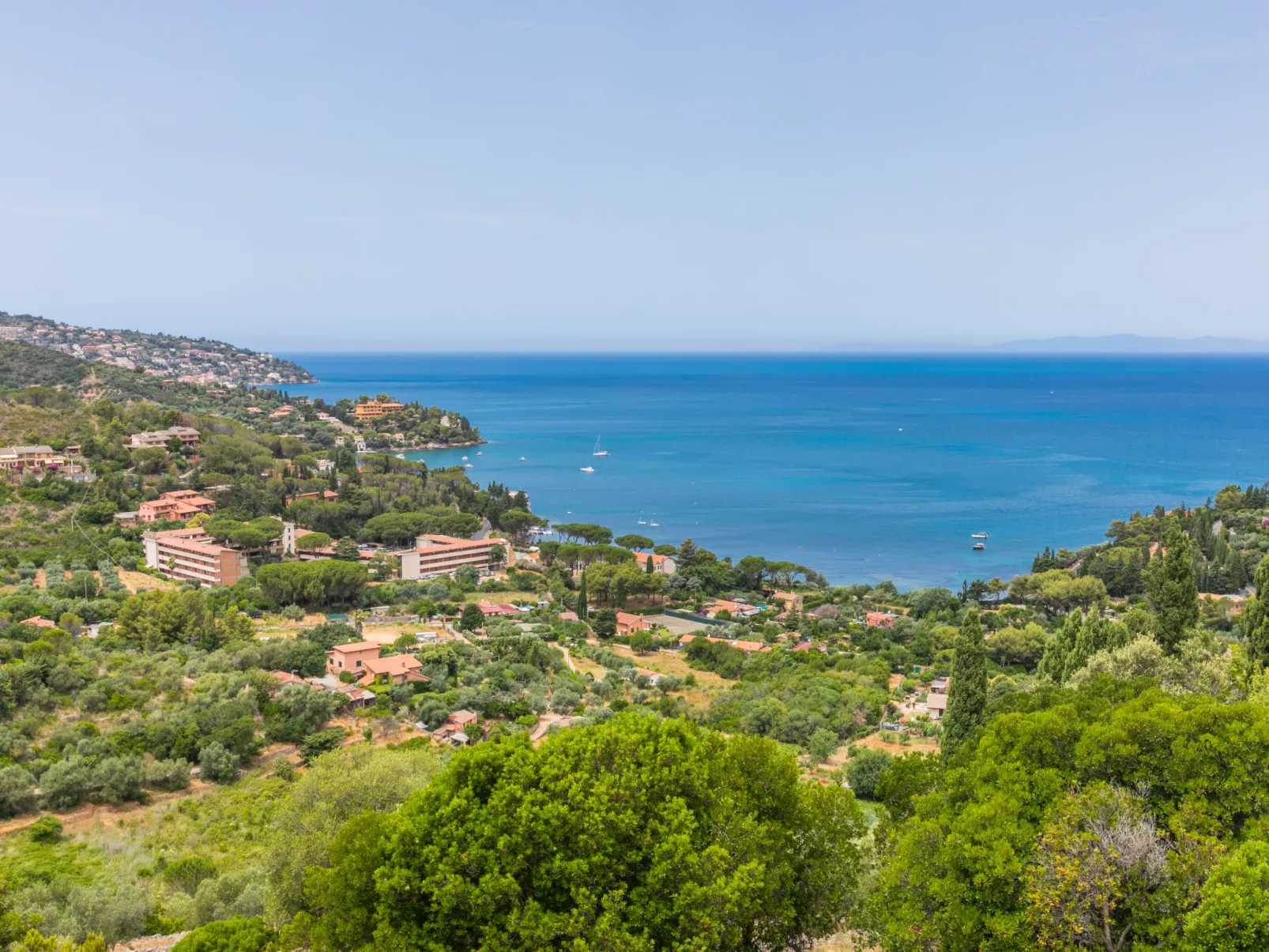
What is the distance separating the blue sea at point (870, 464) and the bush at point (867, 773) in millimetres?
26139

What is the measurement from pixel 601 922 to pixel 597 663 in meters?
20.1

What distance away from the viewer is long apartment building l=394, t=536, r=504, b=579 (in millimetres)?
37625

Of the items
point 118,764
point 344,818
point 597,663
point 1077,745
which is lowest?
point 597,663

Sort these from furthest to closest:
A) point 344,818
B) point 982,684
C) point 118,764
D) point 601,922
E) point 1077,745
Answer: point 118,764, point 982,684, point 344,818, point 1077,745, point 601,922

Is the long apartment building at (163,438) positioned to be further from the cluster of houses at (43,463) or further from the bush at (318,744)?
the bush at (318,744)

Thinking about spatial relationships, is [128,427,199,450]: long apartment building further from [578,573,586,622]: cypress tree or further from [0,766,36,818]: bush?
[0,766,36,818]: bush

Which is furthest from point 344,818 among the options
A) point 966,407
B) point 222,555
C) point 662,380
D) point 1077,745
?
point 662,380

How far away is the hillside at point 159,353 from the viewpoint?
334 feet

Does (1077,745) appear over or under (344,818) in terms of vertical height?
over

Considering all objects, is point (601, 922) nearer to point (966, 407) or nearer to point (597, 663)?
point (597, 663)

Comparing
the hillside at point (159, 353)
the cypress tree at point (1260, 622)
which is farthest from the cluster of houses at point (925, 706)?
the hillside at point (159, 353)

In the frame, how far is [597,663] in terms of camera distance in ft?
86.4

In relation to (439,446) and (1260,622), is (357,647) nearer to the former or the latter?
(1260,622)

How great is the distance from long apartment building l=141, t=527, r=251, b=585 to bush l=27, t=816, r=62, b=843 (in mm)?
19867
